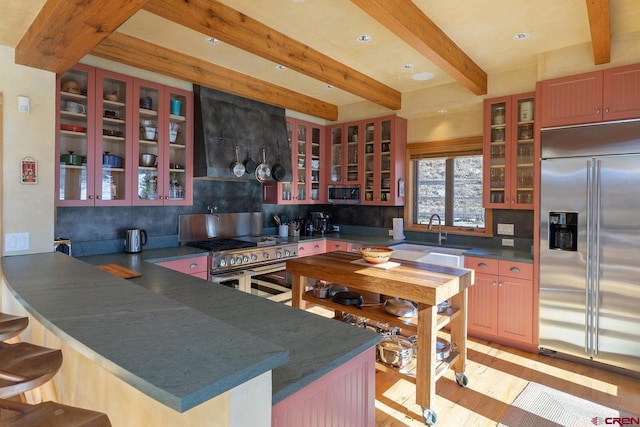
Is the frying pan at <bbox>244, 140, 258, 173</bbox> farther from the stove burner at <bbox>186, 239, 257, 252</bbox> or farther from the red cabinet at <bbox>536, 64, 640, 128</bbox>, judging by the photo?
the red cabinet at <bbox>536, 64, 640, 128</bbox>

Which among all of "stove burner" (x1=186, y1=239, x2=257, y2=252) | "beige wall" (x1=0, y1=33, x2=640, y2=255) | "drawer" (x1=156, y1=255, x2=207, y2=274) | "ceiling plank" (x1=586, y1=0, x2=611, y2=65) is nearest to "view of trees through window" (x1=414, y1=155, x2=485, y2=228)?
"beige wall" (x1=0, y1=33, x2=640, y2=255)

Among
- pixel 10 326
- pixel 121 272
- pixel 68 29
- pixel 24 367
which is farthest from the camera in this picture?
pixel 121 272

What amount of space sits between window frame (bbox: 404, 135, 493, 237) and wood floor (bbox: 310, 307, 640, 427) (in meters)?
1.47

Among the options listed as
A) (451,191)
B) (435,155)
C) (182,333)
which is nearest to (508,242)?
(451,191)

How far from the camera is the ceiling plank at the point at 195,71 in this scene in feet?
9.36

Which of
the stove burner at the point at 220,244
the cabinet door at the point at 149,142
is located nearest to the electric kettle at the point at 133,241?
the cabinet door at the point at 149,142

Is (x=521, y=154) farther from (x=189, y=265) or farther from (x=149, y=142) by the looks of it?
(x=149, y=142)

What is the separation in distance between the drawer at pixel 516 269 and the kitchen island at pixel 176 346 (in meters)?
2.62

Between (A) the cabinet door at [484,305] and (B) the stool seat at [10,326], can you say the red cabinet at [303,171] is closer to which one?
(A) the cabinet door at [484,305]

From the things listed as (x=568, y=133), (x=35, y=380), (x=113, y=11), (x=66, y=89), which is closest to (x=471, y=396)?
(x=568, y=133)

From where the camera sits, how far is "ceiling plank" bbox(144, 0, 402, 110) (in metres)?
2.19

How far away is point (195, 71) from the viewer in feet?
11.1

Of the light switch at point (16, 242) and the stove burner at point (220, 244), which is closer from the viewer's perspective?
the light switch at point (16, 242)

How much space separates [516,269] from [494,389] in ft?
3.93
